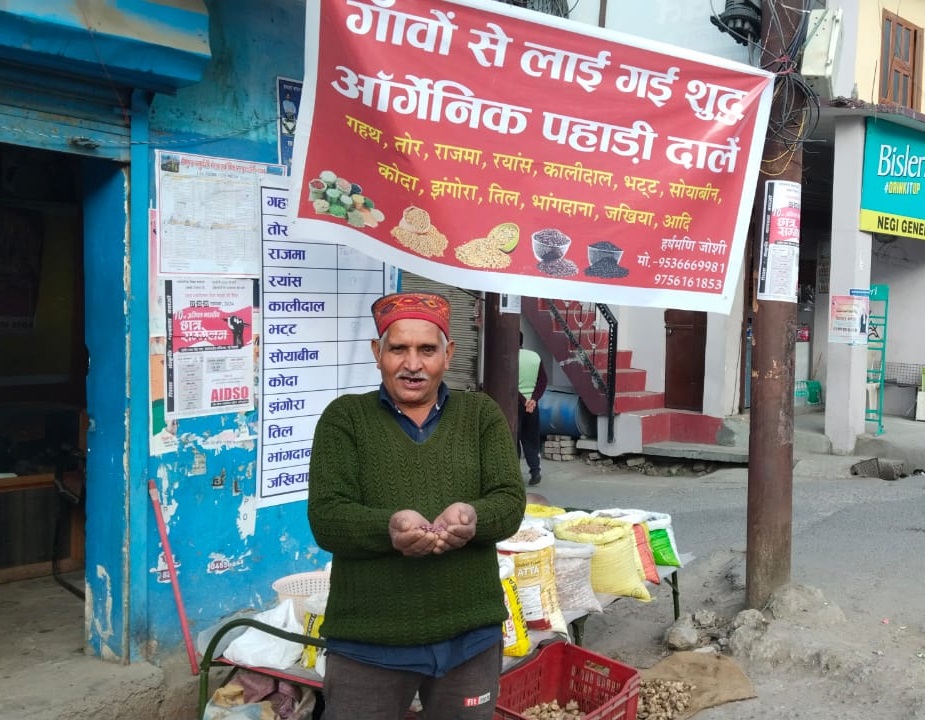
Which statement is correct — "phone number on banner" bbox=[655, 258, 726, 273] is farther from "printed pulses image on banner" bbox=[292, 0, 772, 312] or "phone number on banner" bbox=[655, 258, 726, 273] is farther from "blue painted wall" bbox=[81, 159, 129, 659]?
"blue painted wall" bbox=[81, 159, 129, 659]

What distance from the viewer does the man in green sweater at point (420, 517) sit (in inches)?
102

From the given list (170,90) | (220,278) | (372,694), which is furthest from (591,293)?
(372,694)

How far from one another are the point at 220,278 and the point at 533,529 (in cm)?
188

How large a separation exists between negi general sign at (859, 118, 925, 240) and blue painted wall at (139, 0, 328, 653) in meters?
8.33

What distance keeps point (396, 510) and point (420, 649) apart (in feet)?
1.29

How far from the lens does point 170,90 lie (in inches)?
165

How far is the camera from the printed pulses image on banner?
3908 mm

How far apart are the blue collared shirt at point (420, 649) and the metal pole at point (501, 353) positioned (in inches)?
137

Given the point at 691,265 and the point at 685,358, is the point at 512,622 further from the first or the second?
the point at 685,358

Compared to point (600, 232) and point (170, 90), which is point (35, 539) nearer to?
point (170, 90)

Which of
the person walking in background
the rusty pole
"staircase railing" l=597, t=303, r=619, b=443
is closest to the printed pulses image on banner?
the rusty pole

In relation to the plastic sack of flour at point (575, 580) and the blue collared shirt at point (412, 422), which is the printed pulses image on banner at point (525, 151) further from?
the blue collared shirt at point (412, 422)

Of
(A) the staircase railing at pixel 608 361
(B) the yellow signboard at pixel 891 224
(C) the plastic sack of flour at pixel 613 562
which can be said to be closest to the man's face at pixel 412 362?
(C) the plastic sack of flour at pixel 613 562

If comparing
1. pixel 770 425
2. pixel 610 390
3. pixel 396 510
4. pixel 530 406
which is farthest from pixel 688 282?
pixel 610 390
